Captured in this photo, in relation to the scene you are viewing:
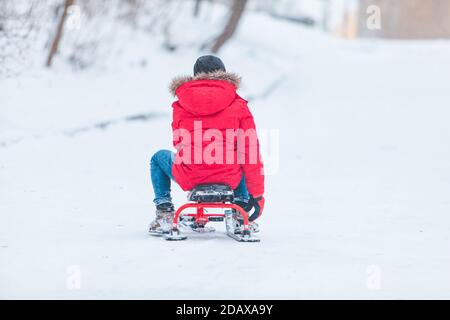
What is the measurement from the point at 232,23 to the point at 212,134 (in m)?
16.7

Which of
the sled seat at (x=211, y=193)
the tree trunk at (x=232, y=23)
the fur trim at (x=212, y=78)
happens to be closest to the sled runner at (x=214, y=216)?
the sled seat at (x=211, y=193)

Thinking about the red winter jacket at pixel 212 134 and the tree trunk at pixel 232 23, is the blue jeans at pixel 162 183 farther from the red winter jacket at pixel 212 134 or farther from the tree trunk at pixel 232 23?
the tree trunk at pixel 232 23

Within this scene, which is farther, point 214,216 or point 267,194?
point 267,194

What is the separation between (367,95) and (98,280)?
17.1 meters

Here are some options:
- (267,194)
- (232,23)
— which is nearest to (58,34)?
(267,194)

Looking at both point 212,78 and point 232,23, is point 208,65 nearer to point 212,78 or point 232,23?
point 212,78

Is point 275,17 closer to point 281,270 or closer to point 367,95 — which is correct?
point 367,95

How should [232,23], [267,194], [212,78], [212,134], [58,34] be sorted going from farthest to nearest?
[232,23] → [58,34] → [267,194] → [212,78] → [212,134]

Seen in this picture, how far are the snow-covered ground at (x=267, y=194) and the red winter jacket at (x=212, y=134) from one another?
0.51 meters

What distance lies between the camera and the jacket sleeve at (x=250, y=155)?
20.1 feet

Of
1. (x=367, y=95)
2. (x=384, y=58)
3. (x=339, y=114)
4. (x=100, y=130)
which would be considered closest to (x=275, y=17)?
(x=384, y=58)

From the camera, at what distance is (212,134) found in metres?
6.11

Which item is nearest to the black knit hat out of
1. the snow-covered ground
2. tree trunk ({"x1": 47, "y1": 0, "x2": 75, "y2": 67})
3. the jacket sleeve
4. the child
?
the child
